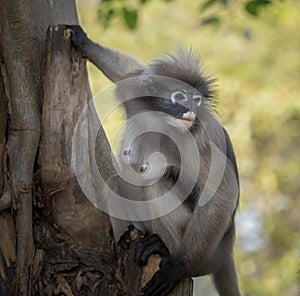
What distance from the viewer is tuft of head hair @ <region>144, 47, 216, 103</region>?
3980 millimetres

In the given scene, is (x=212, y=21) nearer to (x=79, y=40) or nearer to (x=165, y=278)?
(x=79, y=40)

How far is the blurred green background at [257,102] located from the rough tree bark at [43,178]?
5.39 m

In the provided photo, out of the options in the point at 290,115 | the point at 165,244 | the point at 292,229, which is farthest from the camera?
the point at 292,229

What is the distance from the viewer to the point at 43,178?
364 centimetres

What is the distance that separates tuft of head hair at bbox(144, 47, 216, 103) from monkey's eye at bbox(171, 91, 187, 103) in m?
0.08

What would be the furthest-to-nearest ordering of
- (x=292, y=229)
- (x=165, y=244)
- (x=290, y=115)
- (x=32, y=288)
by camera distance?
1. (x=292, y=229)
2. (x=290, y=115)
3. (x=165, y=244)
4. (x=32, y=288)

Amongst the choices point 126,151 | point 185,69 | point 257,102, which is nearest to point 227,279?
point 126,151

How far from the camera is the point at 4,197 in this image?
11.9ft

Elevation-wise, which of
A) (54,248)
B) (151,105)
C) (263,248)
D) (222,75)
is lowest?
(263,248)

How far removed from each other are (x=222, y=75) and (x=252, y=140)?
0.82m

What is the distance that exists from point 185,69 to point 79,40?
538 millimetres

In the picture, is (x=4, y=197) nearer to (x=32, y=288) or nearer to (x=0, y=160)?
(x=0, y=160)

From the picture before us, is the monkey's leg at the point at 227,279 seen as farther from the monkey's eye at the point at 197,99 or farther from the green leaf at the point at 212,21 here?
the green leaf at the point at 212,21

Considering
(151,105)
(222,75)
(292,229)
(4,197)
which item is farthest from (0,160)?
(292,229)
